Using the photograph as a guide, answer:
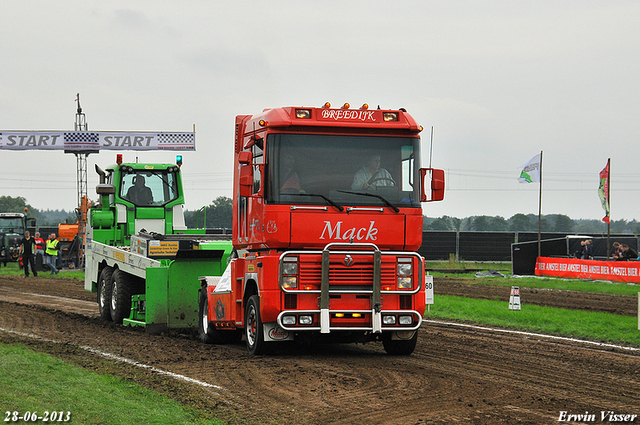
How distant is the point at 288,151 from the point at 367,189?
3.87 ft

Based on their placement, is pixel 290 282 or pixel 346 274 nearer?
pixel 290 282

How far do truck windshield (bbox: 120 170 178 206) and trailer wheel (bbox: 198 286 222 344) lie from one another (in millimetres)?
5299

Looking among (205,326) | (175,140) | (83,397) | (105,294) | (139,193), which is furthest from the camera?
(175,140)

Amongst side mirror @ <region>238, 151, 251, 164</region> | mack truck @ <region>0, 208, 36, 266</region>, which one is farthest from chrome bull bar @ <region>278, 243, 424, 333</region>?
mack truck @ <region>0, 208, 36, 266</region>

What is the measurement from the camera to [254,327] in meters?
11.3

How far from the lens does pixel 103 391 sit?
809 cm

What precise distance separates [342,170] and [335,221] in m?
0.71

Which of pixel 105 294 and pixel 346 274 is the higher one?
pixel 346 274

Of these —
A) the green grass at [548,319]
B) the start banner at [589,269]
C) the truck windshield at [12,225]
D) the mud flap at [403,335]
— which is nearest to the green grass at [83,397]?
the mud flap at [403,335]

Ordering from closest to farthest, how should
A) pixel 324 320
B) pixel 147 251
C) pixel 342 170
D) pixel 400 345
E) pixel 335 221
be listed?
1. pixel 324 320
2. pixel 335 221
3. pixel 342 170
4. pixel 400 345
5. pixel 147 251

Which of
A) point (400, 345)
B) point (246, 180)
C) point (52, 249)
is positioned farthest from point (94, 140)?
point (400, 345)

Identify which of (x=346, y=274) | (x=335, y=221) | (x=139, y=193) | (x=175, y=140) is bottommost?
(x=346, y=274)

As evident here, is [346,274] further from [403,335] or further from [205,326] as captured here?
[205,326]

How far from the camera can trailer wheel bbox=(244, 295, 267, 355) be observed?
10.9m
